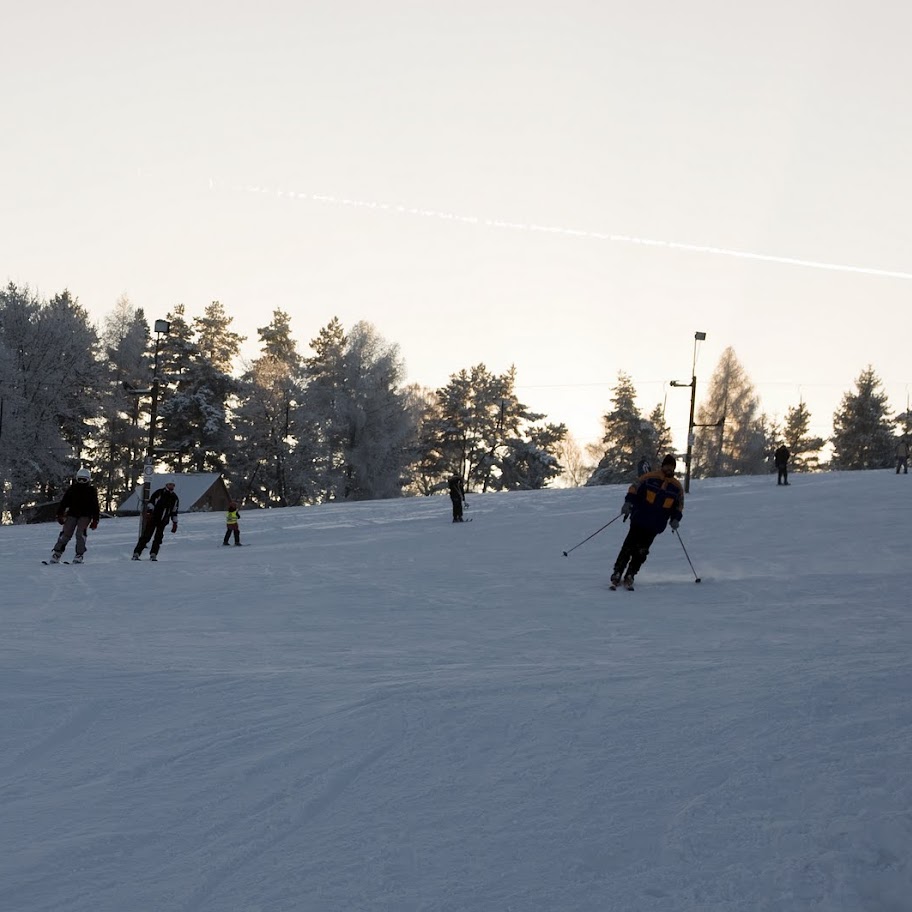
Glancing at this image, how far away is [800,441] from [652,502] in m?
85.5

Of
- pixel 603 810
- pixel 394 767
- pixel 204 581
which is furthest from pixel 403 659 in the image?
pixel 204 581

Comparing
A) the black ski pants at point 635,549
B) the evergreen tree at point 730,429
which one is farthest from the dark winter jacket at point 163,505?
the evergreen tree at point 730,429

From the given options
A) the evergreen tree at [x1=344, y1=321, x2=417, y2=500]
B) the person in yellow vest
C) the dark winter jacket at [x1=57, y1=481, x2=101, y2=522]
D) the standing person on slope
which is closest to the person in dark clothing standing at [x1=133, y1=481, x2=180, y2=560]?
the dark winter jacket at [x1=57, y1=481, x2=101, y2=522]

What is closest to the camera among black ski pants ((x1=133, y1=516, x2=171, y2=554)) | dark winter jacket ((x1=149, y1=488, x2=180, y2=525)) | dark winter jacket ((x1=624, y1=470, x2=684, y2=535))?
dark winter jacket ((x1=624, y1=470, x2=684, y2=535))

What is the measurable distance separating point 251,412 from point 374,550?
4429 cm

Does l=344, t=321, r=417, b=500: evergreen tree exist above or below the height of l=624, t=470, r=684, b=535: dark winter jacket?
above

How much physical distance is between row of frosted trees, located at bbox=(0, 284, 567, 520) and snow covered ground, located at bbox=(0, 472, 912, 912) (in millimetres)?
46219

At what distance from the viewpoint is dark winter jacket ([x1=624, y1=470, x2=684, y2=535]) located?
40.9 ft

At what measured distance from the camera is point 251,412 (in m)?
62.3

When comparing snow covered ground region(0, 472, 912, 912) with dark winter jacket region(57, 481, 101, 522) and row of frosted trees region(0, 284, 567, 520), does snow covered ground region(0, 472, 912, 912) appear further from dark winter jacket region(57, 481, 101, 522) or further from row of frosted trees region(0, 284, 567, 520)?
row of frosted trees region(0, 284, 567, 520)

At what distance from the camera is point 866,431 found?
269 ft

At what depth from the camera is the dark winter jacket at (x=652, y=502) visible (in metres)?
12.5

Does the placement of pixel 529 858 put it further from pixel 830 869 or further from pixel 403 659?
pixel 403 659

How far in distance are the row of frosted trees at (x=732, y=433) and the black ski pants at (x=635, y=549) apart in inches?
2152
